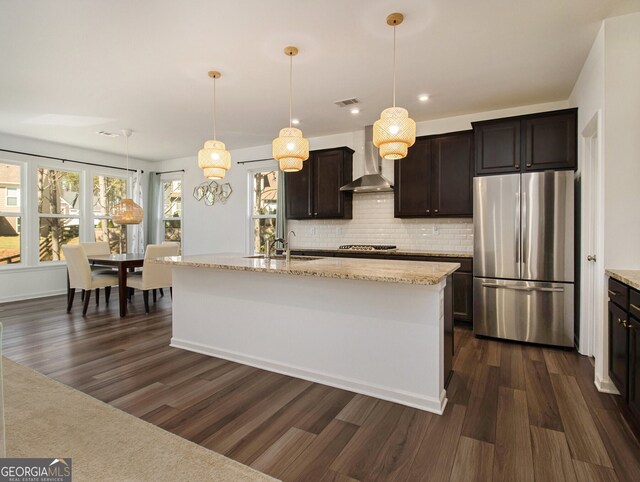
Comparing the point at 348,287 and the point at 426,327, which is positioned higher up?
the point at 348,287

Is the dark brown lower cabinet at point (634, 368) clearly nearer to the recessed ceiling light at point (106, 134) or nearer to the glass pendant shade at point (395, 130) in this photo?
the glass pendant shade at point (395, 130)

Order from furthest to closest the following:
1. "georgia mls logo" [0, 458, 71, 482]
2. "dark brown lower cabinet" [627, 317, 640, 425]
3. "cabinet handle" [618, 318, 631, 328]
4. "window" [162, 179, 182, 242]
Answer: "window" [162, 179, 182, 242] → "cabinet handle" [618, 318, 631, 328] → "dark brown lower cabinet" [627, 317, 640, 425] → "georgia mls logo" [0, 458, 71, 482]

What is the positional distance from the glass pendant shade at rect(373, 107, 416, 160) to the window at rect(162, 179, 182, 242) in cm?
620

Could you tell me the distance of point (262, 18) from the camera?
8.38 feet

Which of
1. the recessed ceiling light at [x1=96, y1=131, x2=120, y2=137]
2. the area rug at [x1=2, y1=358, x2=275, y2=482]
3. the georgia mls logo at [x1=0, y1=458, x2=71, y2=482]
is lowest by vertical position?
the area rug at [x1=2, y1=358, x2=275, y2=482]

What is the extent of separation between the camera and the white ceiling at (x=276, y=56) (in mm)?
2473

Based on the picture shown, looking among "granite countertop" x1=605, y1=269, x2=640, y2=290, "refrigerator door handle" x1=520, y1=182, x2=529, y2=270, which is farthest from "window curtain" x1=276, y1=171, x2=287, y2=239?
Answer: "granite countertop" x1=605, y1=269, x2=640, y2=290

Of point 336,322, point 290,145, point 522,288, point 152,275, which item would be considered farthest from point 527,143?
point 152,275

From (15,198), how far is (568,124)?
7.95m

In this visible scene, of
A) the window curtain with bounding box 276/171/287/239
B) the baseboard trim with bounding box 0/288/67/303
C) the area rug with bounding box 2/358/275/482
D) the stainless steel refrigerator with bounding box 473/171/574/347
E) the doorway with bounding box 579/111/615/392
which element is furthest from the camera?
the window curtain with bounding box 276/171/287/239

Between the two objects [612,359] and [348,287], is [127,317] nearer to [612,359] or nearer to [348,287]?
[348,287]

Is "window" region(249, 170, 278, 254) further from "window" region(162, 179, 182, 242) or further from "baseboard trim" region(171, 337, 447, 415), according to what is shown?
"baseboard trim" region(171, 337, 447, 415)

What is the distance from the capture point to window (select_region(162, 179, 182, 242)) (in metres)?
7.64

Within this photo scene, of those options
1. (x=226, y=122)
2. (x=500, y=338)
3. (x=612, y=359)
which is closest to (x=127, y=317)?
(x=226, y=122)
